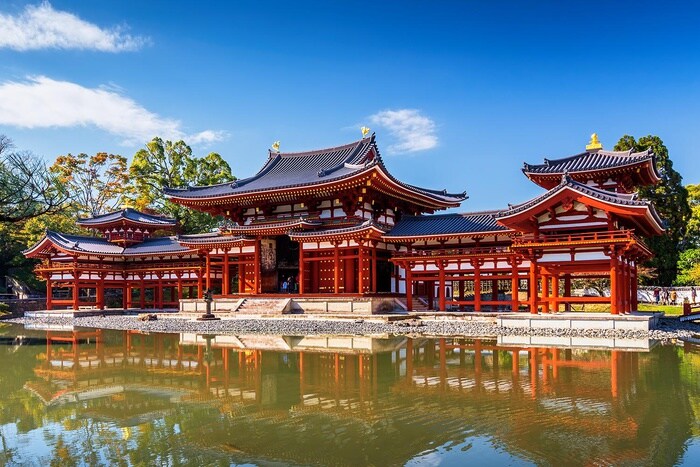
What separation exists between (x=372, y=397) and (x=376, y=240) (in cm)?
1894

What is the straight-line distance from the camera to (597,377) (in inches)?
460

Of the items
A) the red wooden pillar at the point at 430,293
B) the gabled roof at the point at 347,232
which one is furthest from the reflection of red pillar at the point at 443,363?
the red wooden pillar at the point at 430,293

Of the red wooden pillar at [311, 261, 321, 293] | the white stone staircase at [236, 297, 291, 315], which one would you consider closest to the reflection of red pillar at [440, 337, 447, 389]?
the white stone staircase at [236, 297, 291, 315]

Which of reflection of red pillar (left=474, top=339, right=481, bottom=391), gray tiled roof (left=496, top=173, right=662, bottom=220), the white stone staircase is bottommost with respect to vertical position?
reflection of red pillar (left=474, top=339, right=481, bottom=391)

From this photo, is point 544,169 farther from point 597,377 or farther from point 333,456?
point 333,456

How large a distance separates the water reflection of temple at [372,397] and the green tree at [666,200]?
27908 mm

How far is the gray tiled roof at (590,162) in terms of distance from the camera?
77.8ft

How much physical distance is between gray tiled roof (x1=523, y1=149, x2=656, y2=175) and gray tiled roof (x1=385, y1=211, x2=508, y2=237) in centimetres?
298

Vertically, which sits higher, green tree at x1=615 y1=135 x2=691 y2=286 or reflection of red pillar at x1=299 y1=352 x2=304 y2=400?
green tree at x1=615 y1=135 x2=691 y2=286

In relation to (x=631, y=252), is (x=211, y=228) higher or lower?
higher

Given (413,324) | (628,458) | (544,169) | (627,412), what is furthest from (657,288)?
(628,458)

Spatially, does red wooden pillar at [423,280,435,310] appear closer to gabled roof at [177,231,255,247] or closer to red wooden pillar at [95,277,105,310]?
gabled roof at [177,231,255,247]

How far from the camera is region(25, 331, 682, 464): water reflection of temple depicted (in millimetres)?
7254

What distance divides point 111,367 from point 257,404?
650cm
